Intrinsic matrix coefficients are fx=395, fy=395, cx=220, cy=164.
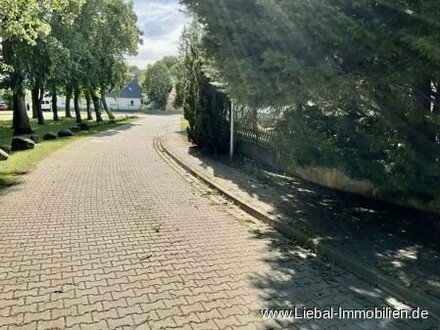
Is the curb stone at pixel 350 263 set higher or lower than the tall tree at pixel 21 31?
lower

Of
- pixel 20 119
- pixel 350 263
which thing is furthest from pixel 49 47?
pixel 350 263

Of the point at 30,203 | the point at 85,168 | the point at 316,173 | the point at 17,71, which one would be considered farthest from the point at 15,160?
the point at 316,173

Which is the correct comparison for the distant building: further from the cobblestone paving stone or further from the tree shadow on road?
the cobblestone paving stone

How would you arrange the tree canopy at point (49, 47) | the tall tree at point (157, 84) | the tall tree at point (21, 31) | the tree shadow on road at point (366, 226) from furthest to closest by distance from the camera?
the tall tree at point (157, 84) → the tree canopy at point (49, 47) → the tall tree at point (21, 31) → the tree shadow on road at point (366, 226)

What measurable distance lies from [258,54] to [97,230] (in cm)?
364

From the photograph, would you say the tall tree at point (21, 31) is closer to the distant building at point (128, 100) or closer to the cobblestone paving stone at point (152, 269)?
the cobblestone paving stone at point (152, 269)

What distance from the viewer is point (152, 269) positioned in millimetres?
4703

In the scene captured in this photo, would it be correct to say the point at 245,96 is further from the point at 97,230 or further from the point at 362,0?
the point at 97,230

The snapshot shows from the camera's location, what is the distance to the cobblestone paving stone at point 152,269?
363 centimetres

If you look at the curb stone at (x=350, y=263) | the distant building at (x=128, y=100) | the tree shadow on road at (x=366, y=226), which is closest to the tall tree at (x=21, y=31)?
the tree shadow on road at (x=366, y=226)

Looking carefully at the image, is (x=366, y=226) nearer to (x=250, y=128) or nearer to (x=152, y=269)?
(x=152, y=269)

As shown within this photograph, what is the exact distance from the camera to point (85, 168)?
1187 centimetres

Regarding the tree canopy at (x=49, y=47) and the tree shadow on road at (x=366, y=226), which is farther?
the tree canopy at (x=49, y=47)

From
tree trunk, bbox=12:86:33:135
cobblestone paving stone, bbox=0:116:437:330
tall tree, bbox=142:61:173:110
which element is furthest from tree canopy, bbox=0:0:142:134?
tall tree, bbox=142:61:173:110
